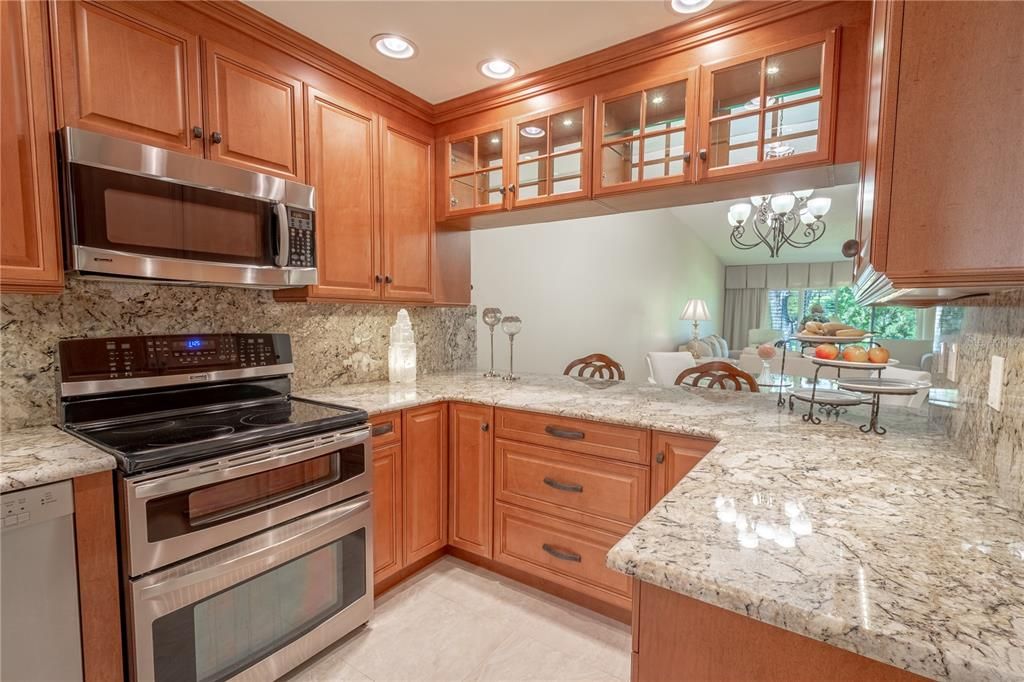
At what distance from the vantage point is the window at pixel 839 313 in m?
9.36

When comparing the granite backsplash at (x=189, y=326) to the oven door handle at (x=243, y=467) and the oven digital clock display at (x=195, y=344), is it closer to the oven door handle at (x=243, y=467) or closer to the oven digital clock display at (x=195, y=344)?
the oven digital clock display at (x=195, y=344)

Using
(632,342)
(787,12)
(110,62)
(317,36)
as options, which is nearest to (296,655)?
(110,62)

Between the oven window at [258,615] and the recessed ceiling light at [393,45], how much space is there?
201cm

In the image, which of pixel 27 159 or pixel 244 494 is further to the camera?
pixel 244 494

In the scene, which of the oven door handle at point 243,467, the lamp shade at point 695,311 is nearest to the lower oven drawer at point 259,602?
the oven door handle at point 243,467

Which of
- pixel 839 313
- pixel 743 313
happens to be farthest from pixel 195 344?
pixel 839 313

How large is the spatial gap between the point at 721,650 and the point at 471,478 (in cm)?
165

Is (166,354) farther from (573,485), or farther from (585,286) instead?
(585,286)

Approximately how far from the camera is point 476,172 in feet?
8.39

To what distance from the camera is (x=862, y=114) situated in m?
1.58

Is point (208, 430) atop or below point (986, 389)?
below

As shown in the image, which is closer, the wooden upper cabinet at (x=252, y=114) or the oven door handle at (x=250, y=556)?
the oven door handle at (x=250, y=556)

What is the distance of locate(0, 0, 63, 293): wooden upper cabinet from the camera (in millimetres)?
1308

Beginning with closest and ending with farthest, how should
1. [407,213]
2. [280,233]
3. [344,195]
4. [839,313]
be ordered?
[280,233] → [344,195] → [407,213] → [839,313]
